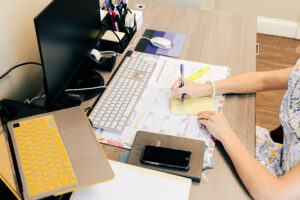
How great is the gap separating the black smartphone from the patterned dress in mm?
363

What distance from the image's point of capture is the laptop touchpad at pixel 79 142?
31.0 inches

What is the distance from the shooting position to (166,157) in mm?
853

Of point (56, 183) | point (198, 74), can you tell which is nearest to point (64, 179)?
point (56, 183)

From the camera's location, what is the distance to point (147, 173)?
0.81 metres

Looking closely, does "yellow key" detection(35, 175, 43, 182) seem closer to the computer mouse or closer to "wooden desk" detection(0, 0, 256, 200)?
"wooden desk" detection(0, 0, 256, 200)

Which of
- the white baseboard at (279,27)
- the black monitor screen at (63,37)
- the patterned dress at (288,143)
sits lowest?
the white baseboard at (279,27)

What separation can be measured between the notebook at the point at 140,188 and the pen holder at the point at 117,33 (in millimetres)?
671

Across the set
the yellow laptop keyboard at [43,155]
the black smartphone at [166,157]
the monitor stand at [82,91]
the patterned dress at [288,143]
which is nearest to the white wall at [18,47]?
the monitor stand at [82,91]

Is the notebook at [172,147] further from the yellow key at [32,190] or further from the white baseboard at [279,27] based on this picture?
the white baseboard at [279,27]

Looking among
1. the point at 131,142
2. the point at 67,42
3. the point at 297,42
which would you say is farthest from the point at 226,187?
the point at 297,42

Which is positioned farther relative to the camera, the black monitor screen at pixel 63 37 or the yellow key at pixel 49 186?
the black monitor screen at pixel 63 37

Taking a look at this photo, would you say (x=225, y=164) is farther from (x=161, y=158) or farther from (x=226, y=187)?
(x=161, y=158)

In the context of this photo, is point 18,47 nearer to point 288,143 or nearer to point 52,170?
point 52,170

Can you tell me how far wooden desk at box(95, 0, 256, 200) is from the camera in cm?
84
